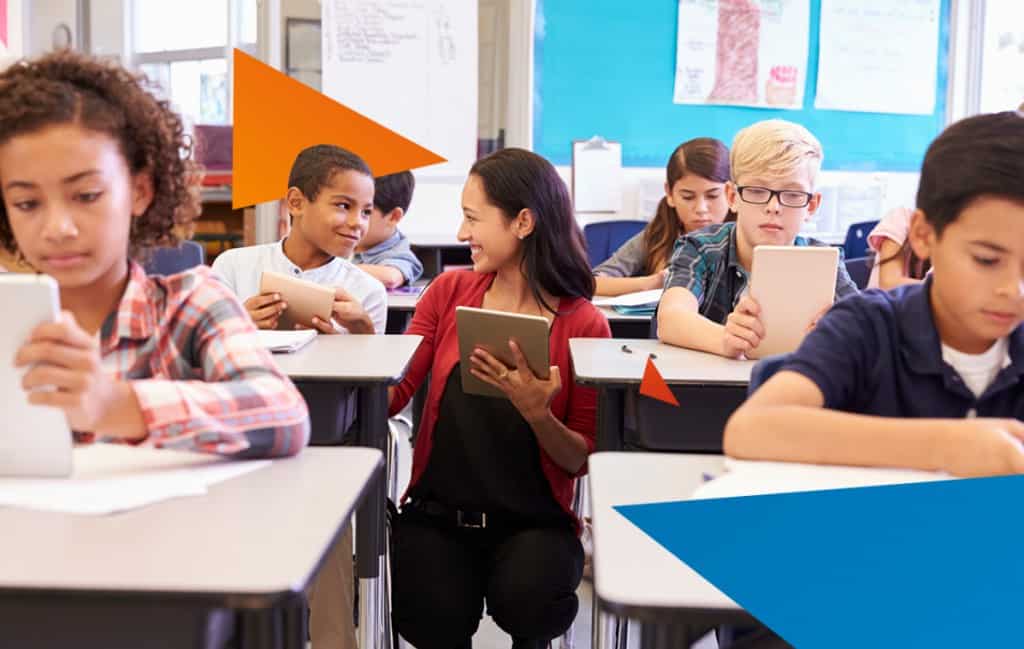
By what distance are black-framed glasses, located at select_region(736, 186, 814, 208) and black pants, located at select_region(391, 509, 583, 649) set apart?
2.44 ft

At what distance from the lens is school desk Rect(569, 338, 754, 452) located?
1771 millimetres

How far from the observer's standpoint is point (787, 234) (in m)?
2.02

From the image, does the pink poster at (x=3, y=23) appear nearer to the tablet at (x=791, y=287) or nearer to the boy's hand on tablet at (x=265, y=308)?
the boy's hand on tablet at (x=265, y=308)

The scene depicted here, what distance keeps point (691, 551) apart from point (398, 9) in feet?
14.8

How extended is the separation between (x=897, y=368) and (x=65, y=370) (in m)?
0.86

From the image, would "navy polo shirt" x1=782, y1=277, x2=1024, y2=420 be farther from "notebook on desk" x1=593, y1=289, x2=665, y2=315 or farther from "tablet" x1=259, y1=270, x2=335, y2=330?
"notebook on desk" x1=593, y1=289, x2=665, y2=315

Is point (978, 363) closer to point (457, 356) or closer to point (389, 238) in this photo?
point (457, 356)

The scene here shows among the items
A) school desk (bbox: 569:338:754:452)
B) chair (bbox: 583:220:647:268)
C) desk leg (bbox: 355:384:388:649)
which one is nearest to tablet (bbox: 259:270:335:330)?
desk leg (bbox: 355:384:388:649)

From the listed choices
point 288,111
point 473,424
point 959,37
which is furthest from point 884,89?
point 473,424

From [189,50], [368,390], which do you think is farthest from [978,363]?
[189,50]

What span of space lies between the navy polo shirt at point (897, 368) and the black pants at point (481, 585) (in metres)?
0.73

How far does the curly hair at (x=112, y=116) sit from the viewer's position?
1082 mm

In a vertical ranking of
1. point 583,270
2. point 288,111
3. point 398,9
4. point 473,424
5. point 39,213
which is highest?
point 398,9

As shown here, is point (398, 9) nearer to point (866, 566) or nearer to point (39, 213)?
point (39, 213)
